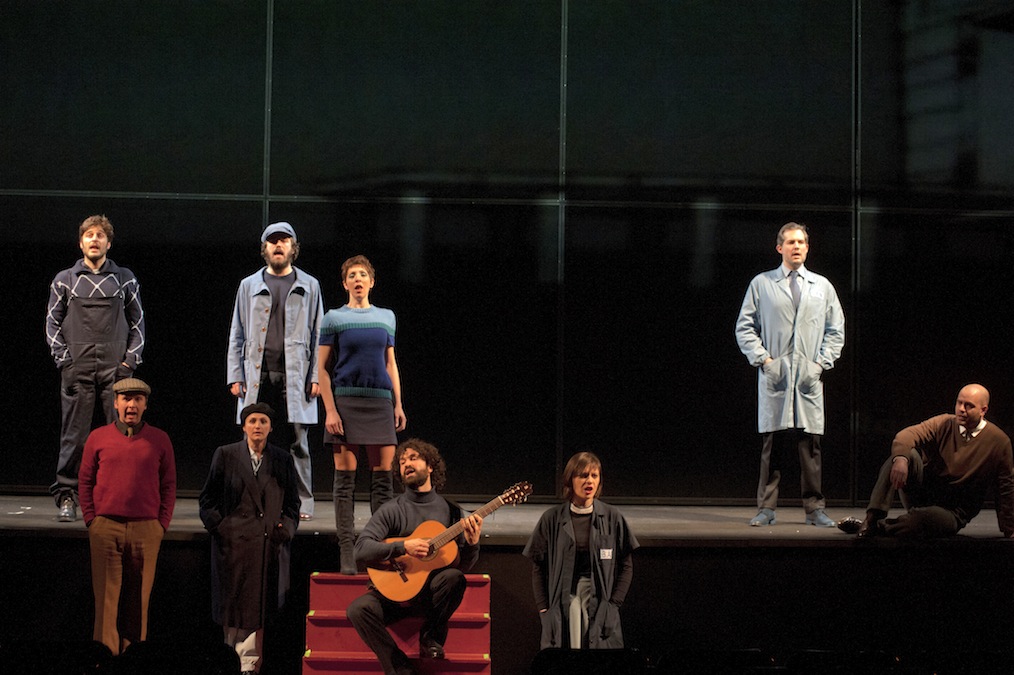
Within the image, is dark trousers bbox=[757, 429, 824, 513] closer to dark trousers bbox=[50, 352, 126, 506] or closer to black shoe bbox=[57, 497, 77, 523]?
dark trousers bbox=[50, 352, 126, 506]

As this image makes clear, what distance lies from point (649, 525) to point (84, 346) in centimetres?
359

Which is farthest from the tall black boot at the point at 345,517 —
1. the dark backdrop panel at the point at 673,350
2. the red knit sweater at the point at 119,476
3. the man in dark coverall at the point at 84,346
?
the dark backdrop panel at the point at 673,350

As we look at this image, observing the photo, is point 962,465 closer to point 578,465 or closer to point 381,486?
point 578,465

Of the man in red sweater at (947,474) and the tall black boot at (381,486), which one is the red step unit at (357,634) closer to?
the tall black boot at (381,486)

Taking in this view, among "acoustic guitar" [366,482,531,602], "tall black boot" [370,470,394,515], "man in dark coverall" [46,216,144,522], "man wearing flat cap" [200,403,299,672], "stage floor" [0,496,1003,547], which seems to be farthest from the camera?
"man in dark coverall" [46,216,144,522]

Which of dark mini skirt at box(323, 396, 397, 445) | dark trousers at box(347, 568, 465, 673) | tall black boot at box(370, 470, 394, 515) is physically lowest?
dark trousers at box(347, 568, 465, 673)

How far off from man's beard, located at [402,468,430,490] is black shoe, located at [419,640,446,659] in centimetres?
77

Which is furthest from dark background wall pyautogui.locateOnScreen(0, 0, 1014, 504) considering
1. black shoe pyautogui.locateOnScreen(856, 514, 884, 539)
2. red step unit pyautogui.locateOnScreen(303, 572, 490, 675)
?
red step unit pyautogui.locateOnScreen(303, 572, 490, 675)

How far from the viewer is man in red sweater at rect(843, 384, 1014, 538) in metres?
5.93

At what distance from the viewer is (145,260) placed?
792cm

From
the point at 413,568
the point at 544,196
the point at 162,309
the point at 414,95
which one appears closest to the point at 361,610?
the point at 413,568

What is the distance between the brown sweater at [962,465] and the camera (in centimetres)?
597

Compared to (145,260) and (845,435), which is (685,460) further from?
(145,260)

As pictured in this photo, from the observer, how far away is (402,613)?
5266 millimetres
